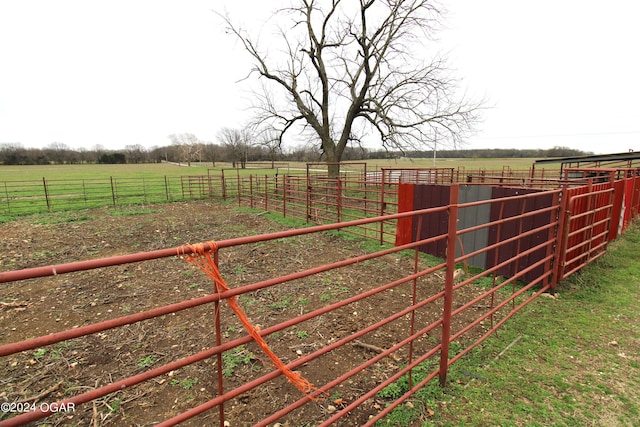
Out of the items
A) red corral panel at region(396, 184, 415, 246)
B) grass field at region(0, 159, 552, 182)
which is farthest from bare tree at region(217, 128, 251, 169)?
red corral panel at region(396, 184, 415, 246)

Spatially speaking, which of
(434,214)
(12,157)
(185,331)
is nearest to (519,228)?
(434,214)

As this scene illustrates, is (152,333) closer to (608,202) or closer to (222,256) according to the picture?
(222,256)

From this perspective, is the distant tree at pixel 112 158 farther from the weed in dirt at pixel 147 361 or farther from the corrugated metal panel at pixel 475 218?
the corrugated metal panel at pixel 475 218

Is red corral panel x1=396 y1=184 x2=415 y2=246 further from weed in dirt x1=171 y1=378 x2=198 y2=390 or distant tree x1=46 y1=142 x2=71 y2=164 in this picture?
distant tree x1=46 y1=142 x2=71 y2=164

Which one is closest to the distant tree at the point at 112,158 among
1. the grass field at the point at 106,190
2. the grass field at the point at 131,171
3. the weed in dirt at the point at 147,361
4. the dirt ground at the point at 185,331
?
the grass field at the point at 131,171

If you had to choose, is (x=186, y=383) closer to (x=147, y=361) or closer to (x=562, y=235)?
(x=147, y=361)

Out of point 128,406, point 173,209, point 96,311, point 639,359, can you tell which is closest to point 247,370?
point 128,406

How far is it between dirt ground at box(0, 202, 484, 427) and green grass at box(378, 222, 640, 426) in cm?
53

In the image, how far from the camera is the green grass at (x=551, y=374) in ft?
7.61

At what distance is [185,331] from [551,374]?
3.83 meters

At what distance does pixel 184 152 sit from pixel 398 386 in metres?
97.4

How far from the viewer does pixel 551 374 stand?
108 inches

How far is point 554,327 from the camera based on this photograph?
3477mm

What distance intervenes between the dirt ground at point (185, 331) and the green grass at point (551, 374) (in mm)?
527
